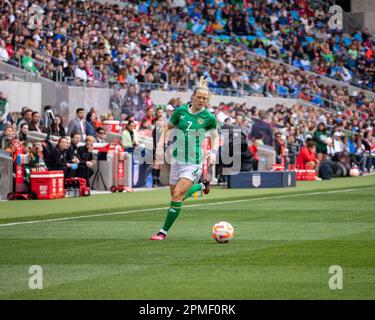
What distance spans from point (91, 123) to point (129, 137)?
1235 millimetres

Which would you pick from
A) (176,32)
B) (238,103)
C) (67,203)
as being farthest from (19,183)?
(176,32)

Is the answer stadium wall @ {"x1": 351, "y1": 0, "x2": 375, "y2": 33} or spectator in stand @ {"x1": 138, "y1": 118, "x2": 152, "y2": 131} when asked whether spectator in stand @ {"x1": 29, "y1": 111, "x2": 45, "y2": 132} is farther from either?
stadium wall @ {"x1": 351, "y1": 0, "x2": 375, "y2": 33}

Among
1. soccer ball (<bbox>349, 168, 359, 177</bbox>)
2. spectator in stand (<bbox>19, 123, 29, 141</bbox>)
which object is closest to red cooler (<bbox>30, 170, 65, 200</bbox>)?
spectator in stand (<bbox>19, 123, 29, 141</bbox>)

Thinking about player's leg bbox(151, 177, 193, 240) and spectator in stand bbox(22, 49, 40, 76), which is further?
spectator in stand bbox(22, 49, 40, 76)

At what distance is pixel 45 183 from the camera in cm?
2445

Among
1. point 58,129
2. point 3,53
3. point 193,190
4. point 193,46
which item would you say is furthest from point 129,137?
point 193,46

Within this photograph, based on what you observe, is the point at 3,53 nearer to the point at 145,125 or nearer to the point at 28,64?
the point at 28,64

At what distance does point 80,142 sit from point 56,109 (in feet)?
10.8

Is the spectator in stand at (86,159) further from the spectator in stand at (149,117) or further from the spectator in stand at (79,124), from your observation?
the spectator in stand at (149,117)

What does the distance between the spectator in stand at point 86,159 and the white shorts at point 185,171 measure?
11.4 metres

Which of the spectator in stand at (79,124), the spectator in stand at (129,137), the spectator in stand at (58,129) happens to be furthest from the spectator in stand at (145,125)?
the spectator in stand at (58,129)

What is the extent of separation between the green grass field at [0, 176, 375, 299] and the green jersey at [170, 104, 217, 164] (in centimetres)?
128

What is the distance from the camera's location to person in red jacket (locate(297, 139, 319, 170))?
3472 centimetres

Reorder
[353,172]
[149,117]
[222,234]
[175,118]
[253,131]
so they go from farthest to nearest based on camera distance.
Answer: [353,172] → [253,131] → [149,117] → [175,118] → [222,234]
